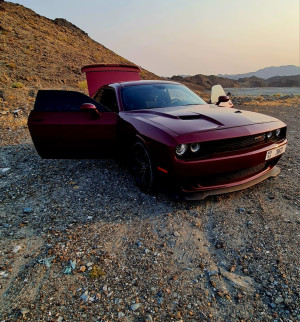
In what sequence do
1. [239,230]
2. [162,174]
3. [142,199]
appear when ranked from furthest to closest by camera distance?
[142,199] < [162,174] < [239,230]

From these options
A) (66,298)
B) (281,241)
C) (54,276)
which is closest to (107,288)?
(66,298)

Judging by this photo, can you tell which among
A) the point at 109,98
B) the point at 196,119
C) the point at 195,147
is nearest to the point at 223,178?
the point at 195,147

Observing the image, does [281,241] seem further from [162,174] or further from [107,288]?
[107,288]

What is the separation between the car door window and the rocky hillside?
17.3 ft

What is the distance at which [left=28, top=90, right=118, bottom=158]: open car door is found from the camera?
335 cm

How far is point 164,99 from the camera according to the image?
3.84 m

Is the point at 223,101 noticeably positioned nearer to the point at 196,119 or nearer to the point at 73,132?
the point at 196,119

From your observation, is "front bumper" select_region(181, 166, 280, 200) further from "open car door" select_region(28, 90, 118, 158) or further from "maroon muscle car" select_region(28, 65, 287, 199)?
"open car door" select_region(28, 90, 118, 158)

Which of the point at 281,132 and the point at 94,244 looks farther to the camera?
the point at 281,132

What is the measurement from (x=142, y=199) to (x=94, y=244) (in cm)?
92

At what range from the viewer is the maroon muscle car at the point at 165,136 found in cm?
253

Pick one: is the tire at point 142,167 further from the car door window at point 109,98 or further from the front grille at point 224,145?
the car door window at point 109,98

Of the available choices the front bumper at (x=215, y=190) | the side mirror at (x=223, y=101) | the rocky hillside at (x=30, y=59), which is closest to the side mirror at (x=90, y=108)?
the front bumper at (x=215, y=190)

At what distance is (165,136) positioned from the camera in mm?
2518
